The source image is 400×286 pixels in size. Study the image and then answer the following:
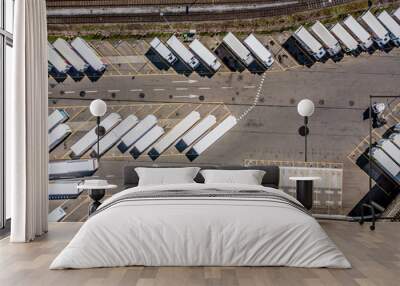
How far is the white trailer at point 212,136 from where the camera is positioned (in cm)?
682

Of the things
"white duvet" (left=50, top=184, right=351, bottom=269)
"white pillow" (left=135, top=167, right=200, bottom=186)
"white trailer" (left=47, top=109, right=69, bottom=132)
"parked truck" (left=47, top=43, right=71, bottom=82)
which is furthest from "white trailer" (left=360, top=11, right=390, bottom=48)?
"white trailer" (left=47, top=109, right=69, bottom=132)

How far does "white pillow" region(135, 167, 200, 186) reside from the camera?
6223mm

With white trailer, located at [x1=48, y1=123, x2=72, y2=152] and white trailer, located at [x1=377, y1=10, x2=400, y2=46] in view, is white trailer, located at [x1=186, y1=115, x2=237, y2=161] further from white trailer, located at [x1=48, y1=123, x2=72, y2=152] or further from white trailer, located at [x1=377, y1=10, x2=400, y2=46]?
white trailer, located at [x1=377, y1=10, x2=400, y2=46]

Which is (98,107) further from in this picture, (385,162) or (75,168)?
(385,162)

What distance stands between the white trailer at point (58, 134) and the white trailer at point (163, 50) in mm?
1634

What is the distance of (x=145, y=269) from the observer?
4012mm

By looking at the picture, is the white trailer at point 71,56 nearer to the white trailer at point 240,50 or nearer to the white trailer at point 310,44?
the white trailer at point 240,50

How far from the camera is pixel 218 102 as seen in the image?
6.85m

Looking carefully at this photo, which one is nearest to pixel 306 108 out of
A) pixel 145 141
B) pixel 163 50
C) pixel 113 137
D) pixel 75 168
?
pixel 163 50

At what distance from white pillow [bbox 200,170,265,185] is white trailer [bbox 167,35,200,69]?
156 centimetres

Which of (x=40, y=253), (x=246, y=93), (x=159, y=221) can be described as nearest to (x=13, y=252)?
(x=40, y=253)

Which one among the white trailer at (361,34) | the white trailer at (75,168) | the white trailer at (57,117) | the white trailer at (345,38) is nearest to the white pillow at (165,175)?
the white trailer at (75,168)

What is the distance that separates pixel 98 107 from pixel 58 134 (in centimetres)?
81

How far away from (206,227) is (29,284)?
4.63 ft
